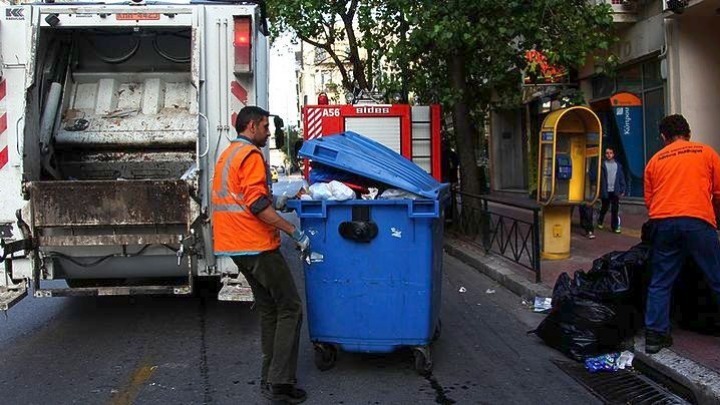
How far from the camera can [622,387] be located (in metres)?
4.64

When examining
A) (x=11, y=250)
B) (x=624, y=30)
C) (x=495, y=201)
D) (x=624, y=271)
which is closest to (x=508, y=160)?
(x=624, y=30)

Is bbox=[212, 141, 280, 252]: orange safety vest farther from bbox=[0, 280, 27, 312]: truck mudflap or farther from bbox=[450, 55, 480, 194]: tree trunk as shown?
bbox=[450, 55, 480, 194]: tree trunk

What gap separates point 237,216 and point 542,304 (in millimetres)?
3792

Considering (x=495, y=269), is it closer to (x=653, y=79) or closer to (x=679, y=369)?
(x=679, y=369)

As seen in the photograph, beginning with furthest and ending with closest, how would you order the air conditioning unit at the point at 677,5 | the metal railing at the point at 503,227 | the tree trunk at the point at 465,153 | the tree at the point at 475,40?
1. the air conditioning unit at the point at 677,5
2. the tree trunk at the point at 465,153
3. the tree at the point at 475,40
4. the metal railing at the point at 503,227

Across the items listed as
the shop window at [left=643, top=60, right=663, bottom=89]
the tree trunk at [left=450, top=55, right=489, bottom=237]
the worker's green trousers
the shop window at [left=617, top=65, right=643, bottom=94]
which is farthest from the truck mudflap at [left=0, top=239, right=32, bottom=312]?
the shop window at [left=617, top=65, right=643, bottom=94]

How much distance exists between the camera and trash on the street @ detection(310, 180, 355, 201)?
466cm

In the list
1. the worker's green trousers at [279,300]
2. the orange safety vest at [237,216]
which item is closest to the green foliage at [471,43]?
the orange safety vest at [237,216]

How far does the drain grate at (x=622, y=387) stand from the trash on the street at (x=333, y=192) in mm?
2100

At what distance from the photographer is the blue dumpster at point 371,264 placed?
4637 mm

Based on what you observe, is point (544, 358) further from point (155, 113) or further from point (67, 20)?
point (67, 20)

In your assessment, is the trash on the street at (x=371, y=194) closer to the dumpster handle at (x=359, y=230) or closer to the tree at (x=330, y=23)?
the dumpster handle at (x=359, y=230)

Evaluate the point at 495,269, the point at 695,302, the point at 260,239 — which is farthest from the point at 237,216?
the point at 495,269

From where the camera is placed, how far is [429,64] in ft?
40.0
